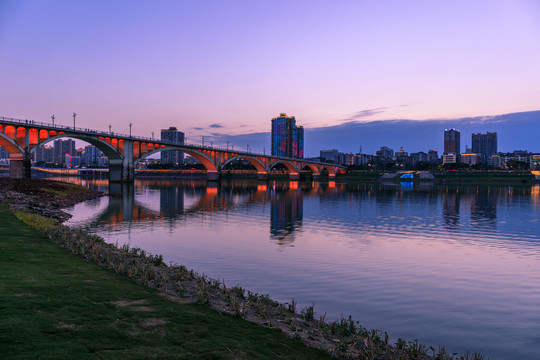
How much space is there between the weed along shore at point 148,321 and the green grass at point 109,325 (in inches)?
0.7

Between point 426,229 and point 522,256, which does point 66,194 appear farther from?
point 522,256

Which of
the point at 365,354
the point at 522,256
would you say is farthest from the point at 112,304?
the point at 522,256

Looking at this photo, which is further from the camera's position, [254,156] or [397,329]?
[254,156]

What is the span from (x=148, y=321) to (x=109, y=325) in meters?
0.85

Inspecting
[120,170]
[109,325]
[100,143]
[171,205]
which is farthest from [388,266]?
[120,170]

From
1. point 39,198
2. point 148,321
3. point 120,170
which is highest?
point 120,170

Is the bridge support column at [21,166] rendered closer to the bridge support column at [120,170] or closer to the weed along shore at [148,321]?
the bridge support column at [120,170]

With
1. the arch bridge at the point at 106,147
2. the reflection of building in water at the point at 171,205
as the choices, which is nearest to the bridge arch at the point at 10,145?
the arch bridge at the point at 106,147

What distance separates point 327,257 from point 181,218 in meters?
20.0

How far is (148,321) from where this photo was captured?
26.1 ft

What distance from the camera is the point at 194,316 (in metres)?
8.73

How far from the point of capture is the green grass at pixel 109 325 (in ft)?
20.2

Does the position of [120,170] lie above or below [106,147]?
below

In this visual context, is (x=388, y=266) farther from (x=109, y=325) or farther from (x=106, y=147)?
(x=106, y=147)
